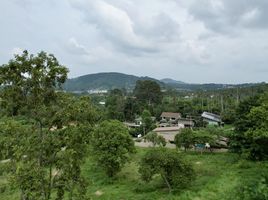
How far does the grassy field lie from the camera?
66.2ft

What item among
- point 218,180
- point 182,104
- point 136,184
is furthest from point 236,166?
point 182,104

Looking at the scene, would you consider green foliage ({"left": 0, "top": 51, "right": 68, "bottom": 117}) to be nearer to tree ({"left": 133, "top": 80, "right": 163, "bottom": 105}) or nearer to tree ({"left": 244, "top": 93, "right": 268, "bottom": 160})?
tree ({"left": 244, "top": 93, "right": 268, "bottom": 160})

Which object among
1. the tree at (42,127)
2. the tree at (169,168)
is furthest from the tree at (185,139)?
the tree at (42,127)

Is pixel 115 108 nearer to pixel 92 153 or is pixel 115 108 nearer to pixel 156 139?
pixel 156 139

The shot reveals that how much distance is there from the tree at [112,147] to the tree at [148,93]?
4791cm

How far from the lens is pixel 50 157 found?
31.9ft

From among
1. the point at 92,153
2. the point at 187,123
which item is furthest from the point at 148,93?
the point at 92,153

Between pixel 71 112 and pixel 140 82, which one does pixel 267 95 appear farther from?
pixel 140 82

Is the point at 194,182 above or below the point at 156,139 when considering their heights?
below

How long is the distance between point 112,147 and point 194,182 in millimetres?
7133

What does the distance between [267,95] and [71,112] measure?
867 inches

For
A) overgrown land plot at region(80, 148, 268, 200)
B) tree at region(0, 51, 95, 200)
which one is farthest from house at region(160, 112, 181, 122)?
tree at region(0, 51, 95, 200)

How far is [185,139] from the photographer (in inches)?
1388

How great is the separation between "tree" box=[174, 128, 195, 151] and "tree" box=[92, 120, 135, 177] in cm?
946
